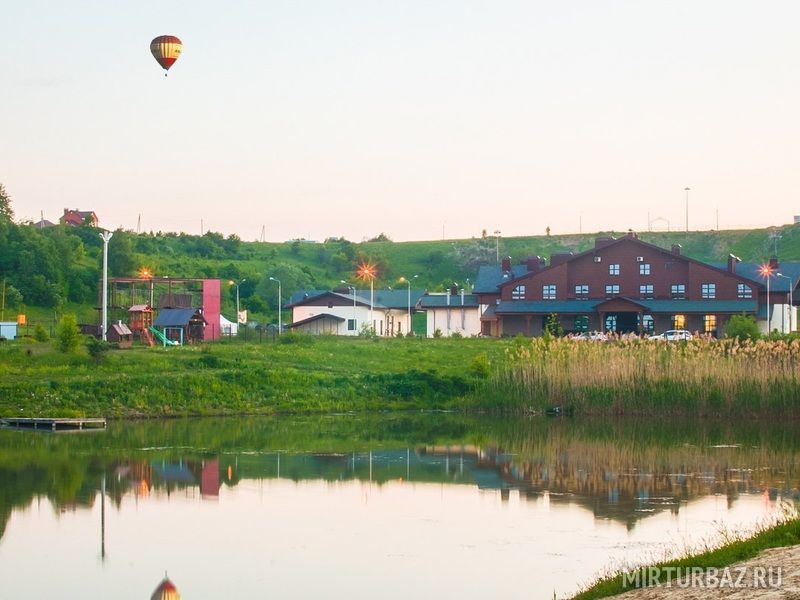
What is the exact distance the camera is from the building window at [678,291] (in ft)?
268

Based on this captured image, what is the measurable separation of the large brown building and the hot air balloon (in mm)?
37908

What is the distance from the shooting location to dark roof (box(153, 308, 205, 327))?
68.4 m

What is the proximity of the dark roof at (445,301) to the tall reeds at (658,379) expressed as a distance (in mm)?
40546

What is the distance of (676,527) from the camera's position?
25.7m

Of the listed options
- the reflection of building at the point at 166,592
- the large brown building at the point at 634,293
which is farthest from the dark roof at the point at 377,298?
the reflection of building at the point at 166,592

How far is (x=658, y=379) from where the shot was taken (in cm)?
4716

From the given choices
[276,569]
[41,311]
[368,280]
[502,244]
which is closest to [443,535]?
[276,569]

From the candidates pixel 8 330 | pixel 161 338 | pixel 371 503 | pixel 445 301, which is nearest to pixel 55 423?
pixel 371 503

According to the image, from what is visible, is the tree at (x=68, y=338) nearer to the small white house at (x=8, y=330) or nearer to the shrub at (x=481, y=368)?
the small white house at (x=8, y=330)

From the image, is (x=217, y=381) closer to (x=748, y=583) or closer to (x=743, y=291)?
(x=748, y=583)

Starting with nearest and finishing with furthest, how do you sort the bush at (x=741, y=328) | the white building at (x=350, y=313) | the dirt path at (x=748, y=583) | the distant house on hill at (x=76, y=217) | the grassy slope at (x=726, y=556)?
the dirt path at (x=748, y=583) < the grassy slope at (x=726, y=556) < the bush at (x=741, y=328) < the white building at (x=350, y=313) < the distant house on hill at (x=76, y=217)

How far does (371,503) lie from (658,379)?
65.6 feet

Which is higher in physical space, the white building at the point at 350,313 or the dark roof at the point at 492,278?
the dark roof at the point at 492,278

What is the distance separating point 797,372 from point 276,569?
27827mm
